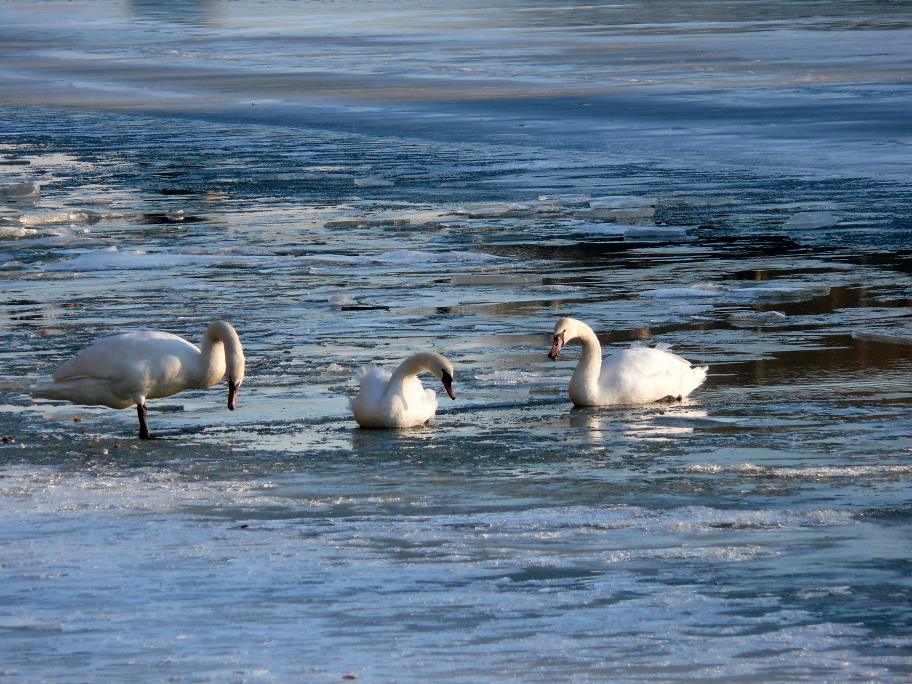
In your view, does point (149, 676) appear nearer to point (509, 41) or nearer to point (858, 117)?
point (858, 117)

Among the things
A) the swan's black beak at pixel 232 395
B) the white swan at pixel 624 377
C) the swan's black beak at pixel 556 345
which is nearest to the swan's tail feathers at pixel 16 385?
the swan's black beak at pixel 232 395

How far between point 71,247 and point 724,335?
6714 mm

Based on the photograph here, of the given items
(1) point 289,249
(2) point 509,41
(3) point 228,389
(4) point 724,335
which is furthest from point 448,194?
(2) point 509,41

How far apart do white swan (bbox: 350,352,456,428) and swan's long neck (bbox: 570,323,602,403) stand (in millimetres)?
727

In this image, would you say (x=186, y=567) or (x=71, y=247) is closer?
(x=186, y=567)

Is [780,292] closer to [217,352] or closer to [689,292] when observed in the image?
[689,292]

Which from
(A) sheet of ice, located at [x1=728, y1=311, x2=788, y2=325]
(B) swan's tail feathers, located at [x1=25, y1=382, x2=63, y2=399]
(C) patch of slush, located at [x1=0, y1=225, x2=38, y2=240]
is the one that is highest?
(C) patch of slush, located at [x1=0, y1=225, x2=38, y2=240]

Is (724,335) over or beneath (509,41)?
beneath

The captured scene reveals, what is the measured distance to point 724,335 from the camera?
10.5 meters

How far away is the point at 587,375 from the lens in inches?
344

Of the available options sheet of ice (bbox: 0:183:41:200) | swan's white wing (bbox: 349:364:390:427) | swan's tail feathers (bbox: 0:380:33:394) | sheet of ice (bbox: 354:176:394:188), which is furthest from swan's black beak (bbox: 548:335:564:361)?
sheet of ice (bbox: 0:183:41:200)

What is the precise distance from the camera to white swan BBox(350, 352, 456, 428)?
825cm

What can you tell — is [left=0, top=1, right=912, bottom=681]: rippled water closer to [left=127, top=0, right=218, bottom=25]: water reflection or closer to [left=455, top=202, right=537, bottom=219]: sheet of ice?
[left=455, top=202, right=537, bottom=219]: sheet of ice

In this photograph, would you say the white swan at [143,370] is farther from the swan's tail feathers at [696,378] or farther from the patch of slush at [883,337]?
the patch of slush at [883,337]
